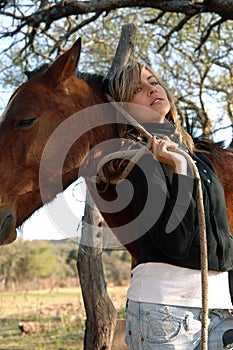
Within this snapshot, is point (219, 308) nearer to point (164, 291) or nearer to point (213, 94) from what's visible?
point (164, 291)

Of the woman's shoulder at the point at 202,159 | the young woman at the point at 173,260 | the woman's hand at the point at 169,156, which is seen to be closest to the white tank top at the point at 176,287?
the young woman at the point at 173,260

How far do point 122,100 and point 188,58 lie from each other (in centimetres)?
1021

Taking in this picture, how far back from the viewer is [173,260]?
7.25 feet

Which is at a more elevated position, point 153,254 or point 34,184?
point 34,184

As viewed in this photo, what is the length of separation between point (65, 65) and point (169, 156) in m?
0.82

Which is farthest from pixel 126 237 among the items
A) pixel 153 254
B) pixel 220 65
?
pixel 220 65

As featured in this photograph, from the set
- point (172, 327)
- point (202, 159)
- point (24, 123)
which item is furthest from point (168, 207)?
point (24, 123)

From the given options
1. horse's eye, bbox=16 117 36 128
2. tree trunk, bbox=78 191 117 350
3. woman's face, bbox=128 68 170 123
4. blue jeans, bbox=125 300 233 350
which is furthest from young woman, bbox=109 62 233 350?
tree trunk, bbox=78 191 117 350

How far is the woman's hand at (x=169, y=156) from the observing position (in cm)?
219

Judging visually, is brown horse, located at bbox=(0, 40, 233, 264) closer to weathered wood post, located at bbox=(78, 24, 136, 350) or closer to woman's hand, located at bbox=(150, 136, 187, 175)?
woman's hand, located at bbox=(150, 136, 187, 175)

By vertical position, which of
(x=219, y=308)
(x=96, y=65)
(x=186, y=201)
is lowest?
(x=219, y=308)

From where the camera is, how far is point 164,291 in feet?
7.18

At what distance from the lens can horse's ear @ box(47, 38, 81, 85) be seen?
2650 mm

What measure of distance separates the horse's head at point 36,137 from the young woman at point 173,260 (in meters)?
0.51
